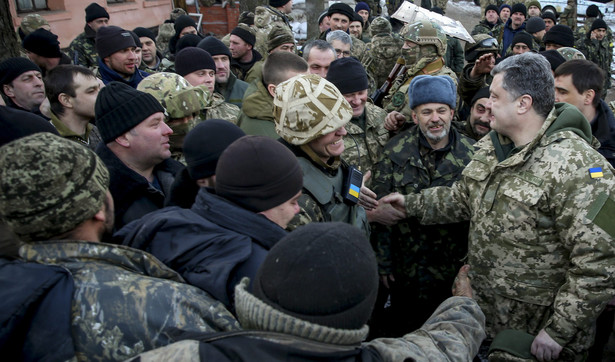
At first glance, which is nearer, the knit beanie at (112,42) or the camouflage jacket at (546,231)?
the camouflage jacket at (546,231)

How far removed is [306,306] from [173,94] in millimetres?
2681

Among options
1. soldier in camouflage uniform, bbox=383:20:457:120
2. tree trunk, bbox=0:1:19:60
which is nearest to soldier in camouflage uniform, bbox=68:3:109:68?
tree trunk, bbox=0:1:19:60

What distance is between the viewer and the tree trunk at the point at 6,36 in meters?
5.22

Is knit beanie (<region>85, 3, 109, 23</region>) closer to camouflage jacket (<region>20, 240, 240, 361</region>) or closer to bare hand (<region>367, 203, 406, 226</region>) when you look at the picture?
bare hand (<region>367, 203, 406, 226</region>)

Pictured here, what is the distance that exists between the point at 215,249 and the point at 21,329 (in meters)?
0.64

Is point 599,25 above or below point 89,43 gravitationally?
above

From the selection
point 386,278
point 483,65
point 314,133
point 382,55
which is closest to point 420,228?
point 386,278

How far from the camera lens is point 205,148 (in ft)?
7.80

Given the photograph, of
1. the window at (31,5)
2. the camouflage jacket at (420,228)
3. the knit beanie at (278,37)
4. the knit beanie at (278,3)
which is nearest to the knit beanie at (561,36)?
the knit beanie at (278,37)

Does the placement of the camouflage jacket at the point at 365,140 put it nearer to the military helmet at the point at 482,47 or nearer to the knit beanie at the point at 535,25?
the military helmet at the point at 482,47

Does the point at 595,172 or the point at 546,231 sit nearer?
the point at 595,172

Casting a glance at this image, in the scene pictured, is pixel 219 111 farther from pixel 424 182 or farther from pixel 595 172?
pixel 595 172

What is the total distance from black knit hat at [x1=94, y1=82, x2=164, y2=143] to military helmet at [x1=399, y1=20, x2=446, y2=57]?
3.29 meters

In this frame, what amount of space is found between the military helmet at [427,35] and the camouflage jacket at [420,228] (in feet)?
5.71
